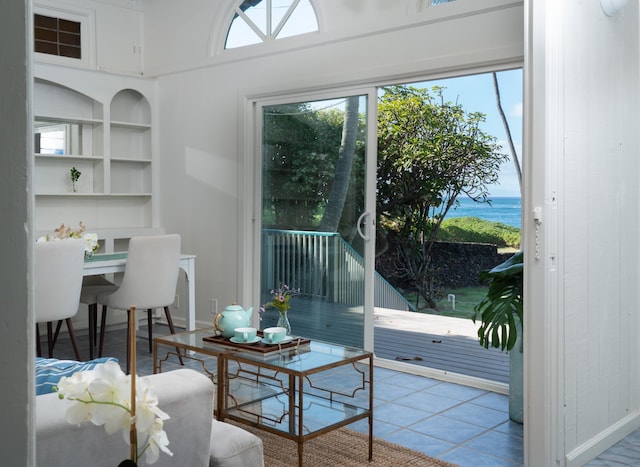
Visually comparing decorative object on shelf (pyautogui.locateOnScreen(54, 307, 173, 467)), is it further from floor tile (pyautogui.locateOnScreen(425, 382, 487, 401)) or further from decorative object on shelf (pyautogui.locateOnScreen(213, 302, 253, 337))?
floor tile (pyautogui.locateOnScreen(425, 382, 487, 401))

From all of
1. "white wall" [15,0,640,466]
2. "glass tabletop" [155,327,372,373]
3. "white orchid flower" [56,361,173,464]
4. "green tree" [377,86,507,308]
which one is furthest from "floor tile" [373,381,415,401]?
"green tree" [377,86,507,308]

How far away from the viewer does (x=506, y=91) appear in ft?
30.8

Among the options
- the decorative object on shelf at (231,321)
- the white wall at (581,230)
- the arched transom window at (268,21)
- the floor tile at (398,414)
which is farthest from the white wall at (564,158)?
the decorative object on shelf at (231,321)

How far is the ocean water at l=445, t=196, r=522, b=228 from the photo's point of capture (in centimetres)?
982

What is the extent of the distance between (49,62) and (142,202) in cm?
149

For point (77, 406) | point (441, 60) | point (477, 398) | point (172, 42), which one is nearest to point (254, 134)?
point (172, 42)

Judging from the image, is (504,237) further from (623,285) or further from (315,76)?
(623,285)

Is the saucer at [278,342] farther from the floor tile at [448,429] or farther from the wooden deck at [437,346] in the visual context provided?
the wooden deck at [437,346]

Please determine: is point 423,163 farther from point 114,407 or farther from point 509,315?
point 114,407

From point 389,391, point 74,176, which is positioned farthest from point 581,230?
point 74,176

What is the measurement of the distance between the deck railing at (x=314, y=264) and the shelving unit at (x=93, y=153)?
147cm

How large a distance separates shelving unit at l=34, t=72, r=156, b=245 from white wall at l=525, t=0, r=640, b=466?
4247 millimetres

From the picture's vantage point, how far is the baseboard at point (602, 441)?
2971 mm

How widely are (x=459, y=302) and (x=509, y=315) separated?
20.2 ft
